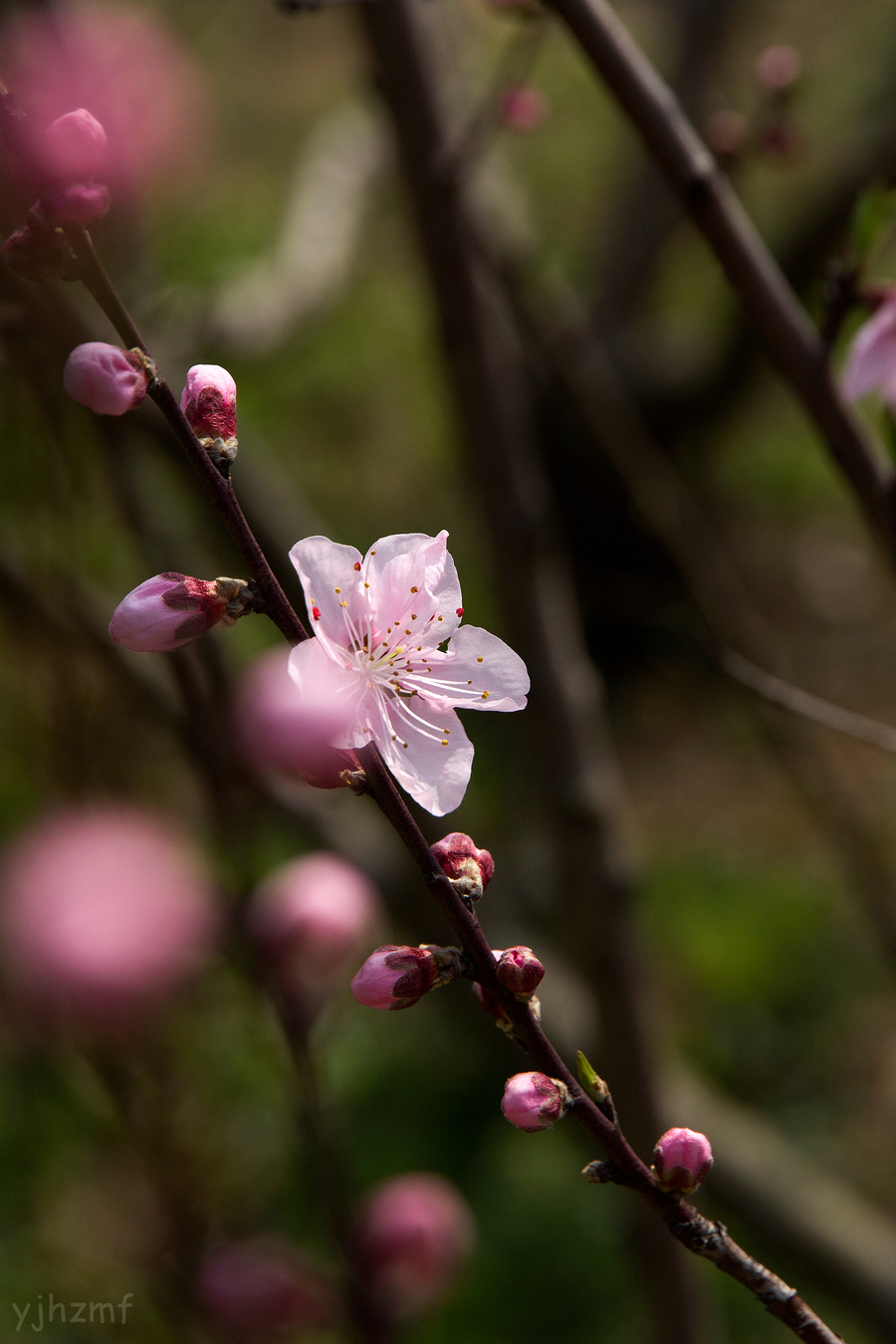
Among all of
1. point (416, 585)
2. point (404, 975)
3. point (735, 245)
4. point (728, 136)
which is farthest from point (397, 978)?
point (728, 136)

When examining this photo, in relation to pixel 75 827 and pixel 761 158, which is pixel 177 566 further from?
pixel 761 158

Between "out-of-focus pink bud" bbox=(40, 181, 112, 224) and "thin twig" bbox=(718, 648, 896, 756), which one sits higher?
"out-of-focus pink bud" bbox=(40, 181, 112, 224)

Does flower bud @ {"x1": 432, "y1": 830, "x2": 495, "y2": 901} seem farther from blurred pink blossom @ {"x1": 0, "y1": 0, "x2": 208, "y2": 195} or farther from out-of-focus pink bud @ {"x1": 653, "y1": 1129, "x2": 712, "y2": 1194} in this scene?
blurred pink blossom @ {"x1": 0, "y1": 0, "x2": 208, "y2": 195}

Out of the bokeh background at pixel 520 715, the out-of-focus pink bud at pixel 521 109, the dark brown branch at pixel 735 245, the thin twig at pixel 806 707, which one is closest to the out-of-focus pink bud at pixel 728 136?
the bokeh background at pixel 520 715

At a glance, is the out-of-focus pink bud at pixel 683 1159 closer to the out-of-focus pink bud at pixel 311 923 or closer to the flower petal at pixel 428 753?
the flower petal at pixel 428 753

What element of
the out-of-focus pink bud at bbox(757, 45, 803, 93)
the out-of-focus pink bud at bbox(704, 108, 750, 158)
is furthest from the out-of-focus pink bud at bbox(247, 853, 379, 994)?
the out-of-focus pink bud at bbox(757, 45, 803, 93)

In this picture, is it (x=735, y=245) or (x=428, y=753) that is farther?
(x=735, y=245)

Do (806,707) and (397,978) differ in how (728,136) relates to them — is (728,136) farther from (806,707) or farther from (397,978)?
(397,978)
